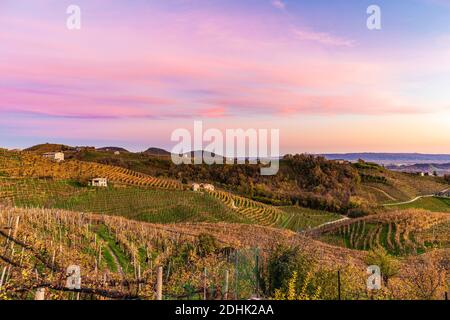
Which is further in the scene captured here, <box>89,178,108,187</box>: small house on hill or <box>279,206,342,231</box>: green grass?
<box>279,206,342,231</box>: green grass

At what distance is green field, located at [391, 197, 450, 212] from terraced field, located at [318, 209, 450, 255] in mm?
31086

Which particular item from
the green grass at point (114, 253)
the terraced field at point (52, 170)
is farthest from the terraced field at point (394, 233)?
the terraced field at point (52, 170)

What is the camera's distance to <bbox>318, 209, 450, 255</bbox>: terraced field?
105ft

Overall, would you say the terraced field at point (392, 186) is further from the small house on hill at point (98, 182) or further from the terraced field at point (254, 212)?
the small house on hill at point (98, 182)

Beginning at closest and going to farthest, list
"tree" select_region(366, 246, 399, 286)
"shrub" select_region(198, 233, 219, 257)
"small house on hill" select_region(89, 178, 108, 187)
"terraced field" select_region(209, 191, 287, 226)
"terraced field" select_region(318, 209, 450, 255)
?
"tree" select_region(366, 246, 399, 286), "shrub" select_region(198, 233, 219, 257), "terraced field" select_region(318, 209, 450, 255), "small house on hill" select_region(89, 178, 108, 187), "terraced field" select_region(209, 191, 287, 226)

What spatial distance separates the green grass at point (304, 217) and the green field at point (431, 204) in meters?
16.2

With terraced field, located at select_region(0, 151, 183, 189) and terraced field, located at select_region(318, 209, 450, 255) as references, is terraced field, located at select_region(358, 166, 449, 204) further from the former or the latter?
terraced field, located at select_region(0, 151, 183, 189)

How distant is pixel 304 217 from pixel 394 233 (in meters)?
23.4

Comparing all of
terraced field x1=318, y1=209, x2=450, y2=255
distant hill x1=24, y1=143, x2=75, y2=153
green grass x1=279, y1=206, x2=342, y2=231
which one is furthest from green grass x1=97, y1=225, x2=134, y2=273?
distant hill x1=24, y1=143, x2=75, y2=153

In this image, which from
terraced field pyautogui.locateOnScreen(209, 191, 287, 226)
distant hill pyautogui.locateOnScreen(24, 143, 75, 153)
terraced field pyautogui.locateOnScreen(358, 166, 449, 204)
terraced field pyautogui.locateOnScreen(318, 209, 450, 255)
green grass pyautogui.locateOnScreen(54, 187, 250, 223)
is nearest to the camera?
terraced field pyautogui.locateOnScreen(318, 209, 450, 255)

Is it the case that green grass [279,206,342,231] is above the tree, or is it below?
below

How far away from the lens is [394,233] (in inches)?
1405

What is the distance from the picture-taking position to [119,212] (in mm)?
39781
